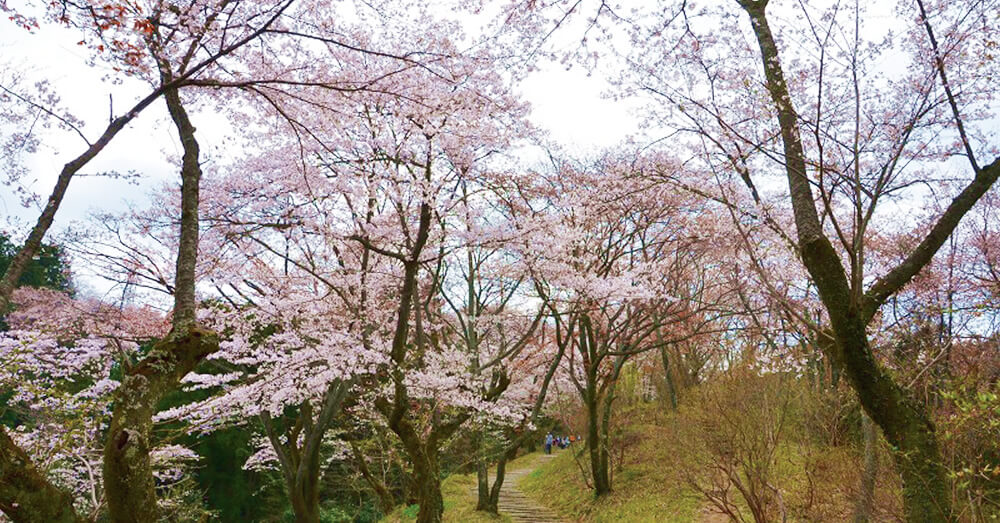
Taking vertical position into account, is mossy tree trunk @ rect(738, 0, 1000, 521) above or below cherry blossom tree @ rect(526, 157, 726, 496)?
below

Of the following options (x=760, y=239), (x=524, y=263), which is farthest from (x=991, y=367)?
(x=524, y=263)

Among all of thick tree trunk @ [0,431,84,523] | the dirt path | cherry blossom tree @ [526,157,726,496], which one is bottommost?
the dirt path

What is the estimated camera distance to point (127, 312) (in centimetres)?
1352

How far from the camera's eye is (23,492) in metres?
3.26

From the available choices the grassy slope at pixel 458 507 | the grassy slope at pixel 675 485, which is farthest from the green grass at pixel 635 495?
the grassy slope at pixel 458 507

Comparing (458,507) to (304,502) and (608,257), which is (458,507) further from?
(608,257)

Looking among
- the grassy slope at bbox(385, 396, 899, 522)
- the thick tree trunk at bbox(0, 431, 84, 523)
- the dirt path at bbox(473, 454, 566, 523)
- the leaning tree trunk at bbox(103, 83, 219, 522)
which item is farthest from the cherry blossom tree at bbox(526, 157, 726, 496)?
Answer: the thick tree trunk at bbox(0, 431, 84, 523)

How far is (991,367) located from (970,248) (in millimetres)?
7953

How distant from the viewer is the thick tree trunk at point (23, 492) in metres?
3.22

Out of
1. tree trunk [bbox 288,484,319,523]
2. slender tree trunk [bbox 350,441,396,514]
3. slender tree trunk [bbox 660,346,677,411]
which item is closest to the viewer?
tree trunk [bbox 288,484,319,523]

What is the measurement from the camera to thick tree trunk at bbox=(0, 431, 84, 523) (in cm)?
322

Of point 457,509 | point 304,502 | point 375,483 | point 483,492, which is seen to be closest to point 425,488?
point 304,502

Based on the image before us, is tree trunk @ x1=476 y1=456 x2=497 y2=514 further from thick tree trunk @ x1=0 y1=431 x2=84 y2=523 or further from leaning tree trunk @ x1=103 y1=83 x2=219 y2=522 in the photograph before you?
thick tree trunk @ x1=0 y1=431 x2=84 y2=523

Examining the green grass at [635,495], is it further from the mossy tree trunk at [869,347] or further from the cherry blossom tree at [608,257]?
the mossy tree trunk at [869,347]
